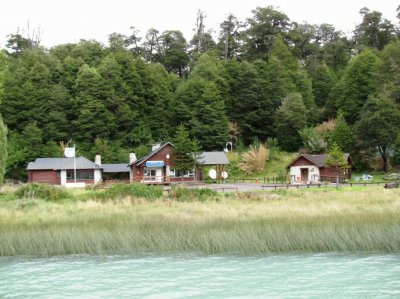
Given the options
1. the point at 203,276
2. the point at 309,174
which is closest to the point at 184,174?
the point at 309,174

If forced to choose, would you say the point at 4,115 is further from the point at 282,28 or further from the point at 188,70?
the point at 282,28

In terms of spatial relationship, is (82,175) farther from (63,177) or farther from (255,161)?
(255,161)

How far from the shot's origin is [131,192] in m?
33.9

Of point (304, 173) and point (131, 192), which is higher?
point (304, 173)

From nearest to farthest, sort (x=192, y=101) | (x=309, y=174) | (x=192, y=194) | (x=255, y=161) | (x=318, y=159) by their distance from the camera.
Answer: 1. (x=192, y=194)
2. (x=309, y=174)
3. (x=318, y=159)
4. (x=255, y=161)
5. (x=192, y=101)

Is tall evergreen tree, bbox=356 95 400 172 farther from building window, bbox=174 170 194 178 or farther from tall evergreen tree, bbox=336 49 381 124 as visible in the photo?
building window, bbox=174 170 194 178

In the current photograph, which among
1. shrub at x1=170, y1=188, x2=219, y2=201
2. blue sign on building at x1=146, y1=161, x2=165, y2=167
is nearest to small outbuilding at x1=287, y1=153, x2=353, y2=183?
blue sign on building at x1=146, y1=161, x2=165, y2=167

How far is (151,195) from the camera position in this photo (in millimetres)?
33344

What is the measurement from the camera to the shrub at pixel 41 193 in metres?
35.5

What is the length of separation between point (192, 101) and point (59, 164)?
21.0 m

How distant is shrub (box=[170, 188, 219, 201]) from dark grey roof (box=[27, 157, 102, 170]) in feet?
77.7

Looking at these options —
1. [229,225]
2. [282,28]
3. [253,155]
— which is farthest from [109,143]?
[229,225]

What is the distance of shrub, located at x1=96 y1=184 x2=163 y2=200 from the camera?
33.2 meters

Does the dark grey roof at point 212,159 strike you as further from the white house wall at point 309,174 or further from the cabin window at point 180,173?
the white house wall at point 309,174
